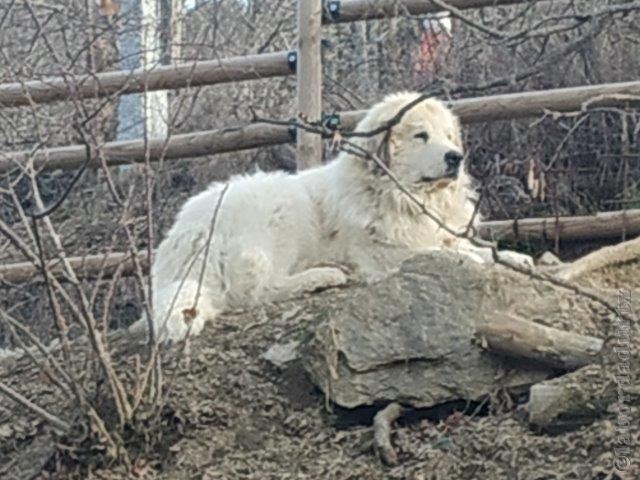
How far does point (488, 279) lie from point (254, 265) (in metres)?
1.56

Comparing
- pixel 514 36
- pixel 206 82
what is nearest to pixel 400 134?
pixel 206 82

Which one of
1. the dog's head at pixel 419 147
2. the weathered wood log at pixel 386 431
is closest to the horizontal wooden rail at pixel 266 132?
the dog's head at pixel 419 147

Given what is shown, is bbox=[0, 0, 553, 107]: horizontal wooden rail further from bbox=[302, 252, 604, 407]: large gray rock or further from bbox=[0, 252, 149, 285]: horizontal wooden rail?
bbox=[302, 252, 604, 407]: large gray rock

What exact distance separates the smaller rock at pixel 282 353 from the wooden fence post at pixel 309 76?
2.35 meters

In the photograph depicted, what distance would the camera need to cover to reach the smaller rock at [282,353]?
17.4 feet

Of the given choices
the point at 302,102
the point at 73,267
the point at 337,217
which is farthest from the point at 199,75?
the point at 337,217

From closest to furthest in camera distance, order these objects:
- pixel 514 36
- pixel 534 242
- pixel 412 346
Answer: pixel 514 36
pixel 412 346
pixel 534 242

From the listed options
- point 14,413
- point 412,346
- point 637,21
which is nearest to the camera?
point 412,346

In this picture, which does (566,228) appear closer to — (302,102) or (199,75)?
(302,102)

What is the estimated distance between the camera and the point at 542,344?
4773 millimetres

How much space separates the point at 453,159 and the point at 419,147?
0.64ft

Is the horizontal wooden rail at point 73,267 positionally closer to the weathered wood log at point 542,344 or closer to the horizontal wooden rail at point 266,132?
the horizontal wooden rail at point 266,132

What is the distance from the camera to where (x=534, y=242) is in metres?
7.43

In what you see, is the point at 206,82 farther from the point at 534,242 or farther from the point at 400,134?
the point at 534,242
